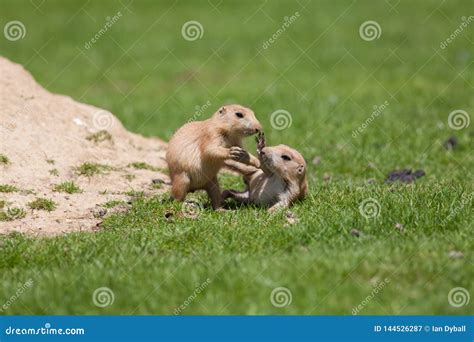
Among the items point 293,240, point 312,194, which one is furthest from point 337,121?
point 293,240

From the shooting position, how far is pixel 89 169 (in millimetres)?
11219

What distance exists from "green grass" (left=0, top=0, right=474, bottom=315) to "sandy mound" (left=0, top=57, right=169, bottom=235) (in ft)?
1.94

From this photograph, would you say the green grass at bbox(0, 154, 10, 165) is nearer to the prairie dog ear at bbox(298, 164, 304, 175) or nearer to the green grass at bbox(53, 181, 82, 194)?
the green grass at bbox(53, 181, 82, 194)

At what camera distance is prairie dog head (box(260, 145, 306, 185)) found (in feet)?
31.1

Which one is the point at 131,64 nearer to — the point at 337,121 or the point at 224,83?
the point at 224,83

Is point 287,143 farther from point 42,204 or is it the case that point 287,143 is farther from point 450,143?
point 42,204

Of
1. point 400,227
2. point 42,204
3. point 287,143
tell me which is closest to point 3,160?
point 42,204

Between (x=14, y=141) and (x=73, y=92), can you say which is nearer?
(x=14, y=141)

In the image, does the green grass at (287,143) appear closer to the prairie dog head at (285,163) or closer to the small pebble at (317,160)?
the small pebble at (317,160)

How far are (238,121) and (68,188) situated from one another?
Answer: 2.64 meters

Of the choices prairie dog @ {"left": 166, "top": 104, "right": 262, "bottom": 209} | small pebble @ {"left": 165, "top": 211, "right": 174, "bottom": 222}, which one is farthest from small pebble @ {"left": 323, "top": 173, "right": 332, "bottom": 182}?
small pebble @ {"left": 165, "top": 211, "right": 174, "bottom": 222}

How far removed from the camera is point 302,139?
15312 mm

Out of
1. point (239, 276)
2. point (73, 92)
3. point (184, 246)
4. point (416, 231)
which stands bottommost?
point (73, 92)

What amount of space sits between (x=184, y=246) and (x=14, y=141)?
4187 millimetres
